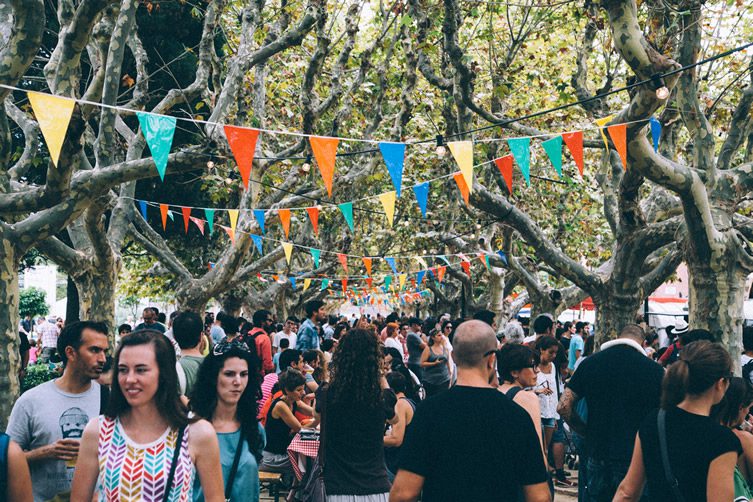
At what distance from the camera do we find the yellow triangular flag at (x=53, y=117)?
645 centimetres

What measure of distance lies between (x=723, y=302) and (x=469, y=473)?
6755mm

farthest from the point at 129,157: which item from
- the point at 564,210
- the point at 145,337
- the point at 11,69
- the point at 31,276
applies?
the point at 31,276

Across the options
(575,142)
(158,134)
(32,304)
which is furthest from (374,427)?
(32,304)

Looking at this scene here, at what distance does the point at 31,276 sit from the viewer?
69.8m

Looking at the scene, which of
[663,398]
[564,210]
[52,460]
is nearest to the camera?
[663,398]

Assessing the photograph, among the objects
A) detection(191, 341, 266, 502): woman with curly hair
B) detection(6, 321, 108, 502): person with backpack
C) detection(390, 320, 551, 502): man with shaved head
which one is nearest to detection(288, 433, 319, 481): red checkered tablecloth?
detection(191, 341, 266, 502): woman with curly hair

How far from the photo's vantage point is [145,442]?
3.15 meters

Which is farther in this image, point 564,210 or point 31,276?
point 31,276

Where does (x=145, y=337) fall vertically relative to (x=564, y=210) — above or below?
below

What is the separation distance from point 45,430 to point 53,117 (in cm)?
321

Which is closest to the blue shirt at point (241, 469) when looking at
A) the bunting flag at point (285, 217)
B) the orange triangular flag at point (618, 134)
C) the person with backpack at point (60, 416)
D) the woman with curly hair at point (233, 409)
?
the woman with curly hair at point (233, 409)

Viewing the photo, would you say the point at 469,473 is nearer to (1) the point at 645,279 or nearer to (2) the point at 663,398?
(2) the point at 663,398

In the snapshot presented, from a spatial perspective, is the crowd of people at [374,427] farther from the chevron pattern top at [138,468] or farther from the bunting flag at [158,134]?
the bunting flag at [158,134]

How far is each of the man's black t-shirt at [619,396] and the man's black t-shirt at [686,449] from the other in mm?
1726
